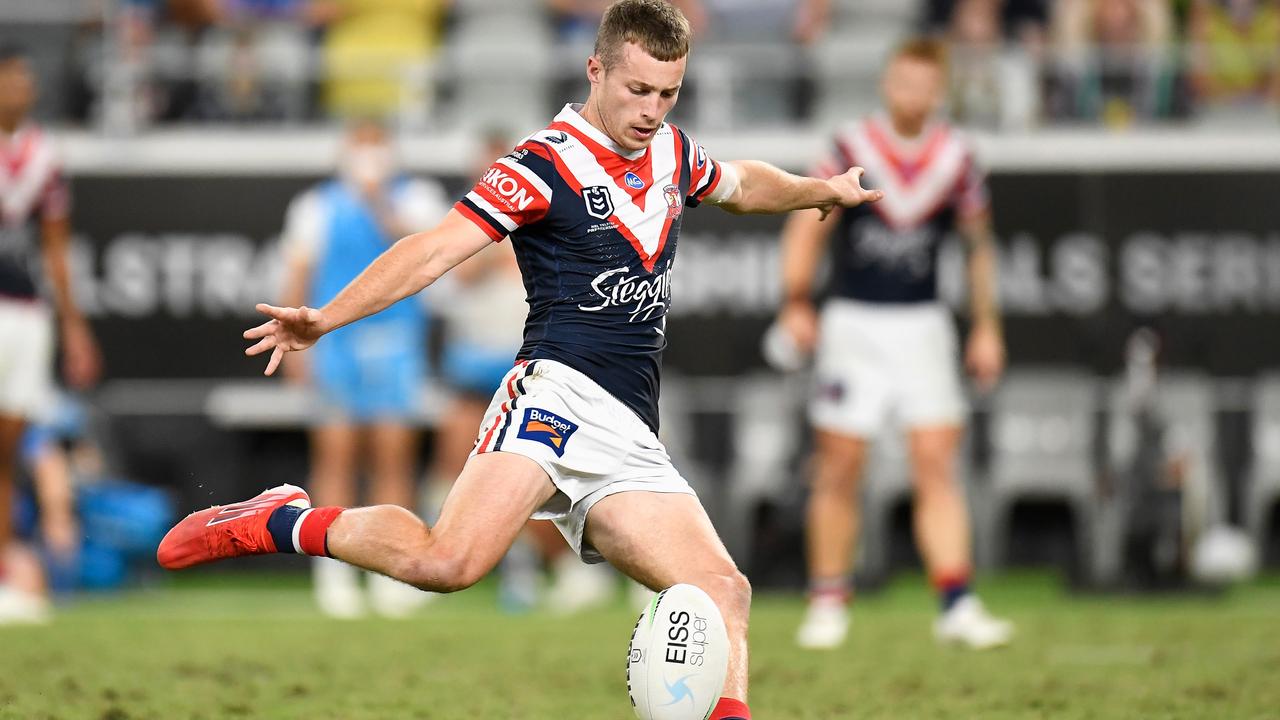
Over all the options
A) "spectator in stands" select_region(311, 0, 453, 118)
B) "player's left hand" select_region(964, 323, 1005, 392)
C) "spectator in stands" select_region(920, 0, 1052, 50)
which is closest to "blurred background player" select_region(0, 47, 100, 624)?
"spectator in stands" select_region(311, 0, 453, 118)

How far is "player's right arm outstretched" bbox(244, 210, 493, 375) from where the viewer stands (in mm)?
4723

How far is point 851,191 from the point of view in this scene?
5.62 meters

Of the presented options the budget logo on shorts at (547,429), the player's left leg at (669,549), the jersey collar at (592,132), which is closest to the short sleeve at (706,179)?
the jersey collar at (592,132)

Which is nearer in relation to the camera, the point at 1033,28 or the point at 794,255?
the point at 794,255

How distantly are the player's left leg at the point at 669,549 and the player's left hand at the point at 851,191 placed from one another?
1148 millimetres

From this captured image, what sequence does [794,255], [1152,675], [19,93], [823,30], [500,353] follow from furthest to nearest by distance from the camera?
[823,30] < [500,353] < [19,93] < [794,255] < [1152,675]

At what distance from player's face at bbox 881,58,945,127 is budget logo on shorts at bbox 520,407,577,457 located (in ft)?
12.8

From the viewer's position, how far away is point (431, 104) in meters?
14.0

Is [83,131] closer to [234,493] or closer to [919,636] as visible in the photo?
[234,493]

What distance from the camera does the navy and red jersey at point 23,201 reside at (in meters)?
9.62

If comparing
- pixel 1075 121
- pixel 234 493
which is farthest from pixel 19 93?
pixel 1075 121

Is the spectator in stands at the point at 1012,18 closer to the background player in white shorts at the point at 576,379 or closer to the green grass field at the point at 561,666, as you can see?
the green grass field at the point at 561,666

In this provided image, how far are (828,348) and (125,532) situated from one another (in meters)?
5.25

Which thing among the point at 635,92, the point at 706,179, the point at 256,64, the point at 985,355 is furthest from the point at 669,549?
the point at 256,64
